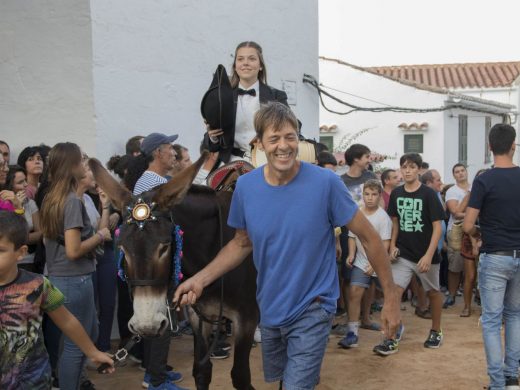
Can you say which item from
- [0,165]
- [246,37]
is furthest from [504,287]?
[246,37]

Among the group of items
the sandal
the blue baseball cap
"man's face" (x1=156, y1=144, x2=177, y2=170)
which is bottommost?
the sandal

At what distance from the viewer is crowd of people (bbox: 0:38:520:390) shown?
3.56 metres

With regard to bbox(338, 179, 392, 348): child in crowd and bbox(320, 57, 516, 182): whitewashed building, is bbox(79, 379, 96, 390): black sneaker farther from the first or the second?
bbox(320, 57, 516, 182): whitewashed building

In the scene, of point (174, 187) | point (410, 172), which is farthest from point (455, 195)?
point (174, 187)

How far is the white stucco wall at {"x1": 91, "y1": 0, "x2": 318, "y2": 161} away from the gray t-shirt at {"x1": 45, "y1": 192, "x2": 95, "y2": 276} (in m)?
2.69

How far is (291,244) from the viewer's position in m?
3.58

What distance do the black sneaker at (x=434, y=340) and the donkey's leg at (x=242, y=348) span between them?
3455mm

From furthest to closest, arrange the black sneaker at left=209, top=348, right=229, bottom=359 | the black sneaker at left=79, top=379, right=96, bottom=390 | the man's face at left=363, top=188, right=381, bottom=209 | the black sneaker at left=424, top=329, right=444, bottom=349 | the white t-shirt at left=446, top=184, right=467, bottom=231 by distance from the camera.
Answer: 1. the white t-shirt at left=446, top=184, right=467, bottom=231
2. the man's face at left=363, top=188, right=381, bottom=209
3. the black sneaker at left=424, top=329, right=444, bottom=349
4. the black sneaker at left=209, top=348, right=229, bottom=359
5. the black sneaker at left=79, top=379, right=96, bottom=390

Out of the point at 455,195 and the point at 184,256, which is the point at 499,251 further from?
the point at 455,195

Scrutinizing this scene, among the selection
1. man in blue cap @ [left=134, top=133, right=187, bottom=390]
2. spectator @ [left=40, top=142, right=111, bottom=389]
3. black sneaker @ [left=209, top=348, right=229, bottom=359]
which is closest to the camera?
spectator @ [left=40, top=142, right=111, bottom=389]

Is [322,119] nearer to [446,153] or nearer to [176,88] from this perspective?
[446,153]

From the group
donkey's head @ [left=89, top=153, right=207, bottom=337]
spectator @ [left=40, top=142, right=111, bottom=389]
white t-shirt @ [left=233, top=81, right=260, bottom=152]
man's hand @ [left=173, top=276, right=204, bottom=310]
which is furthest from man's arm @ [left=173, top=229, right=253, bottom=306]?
white t-shirt @ [left=233, top=81, right=260, bottom=152]

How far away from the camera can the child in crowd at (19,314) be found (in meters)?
3.38

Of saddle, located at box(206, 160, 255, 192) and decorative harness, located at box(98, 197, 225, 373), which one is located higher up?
saddle, located at box(206, 160, 255, 192)
